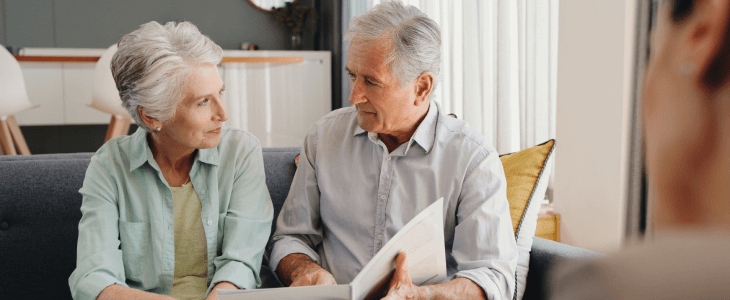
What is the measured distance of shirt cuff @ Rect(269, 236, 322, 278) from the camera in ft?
4.03

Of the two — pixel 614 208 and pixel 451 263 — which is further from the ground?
pixel 614 208

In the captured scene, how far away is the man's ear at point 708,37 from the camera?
0.09 metres

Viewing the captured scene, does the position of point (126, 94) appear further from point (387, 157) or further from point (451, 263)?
point (451, 263)

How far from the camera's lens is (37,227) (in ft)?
4.59

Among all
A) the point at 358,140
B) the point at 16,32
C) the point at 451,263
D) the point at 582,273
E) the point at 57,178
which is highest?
the point at 16,32

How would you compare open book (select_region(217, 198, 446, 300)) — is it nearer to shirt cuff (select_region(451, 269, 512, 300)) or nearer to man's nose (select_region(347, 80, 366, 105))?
shirt cuff (select_region(451, 269, 512, 300))

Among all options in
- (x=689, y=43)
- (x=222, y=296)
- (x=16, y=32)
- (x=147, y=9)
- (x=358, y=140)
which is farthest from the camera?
(x=147, y=9)

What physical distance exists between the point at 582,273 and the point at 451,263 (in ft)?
3.68

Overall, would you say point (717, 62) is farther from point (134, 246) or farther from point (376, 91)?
point (134, 246)

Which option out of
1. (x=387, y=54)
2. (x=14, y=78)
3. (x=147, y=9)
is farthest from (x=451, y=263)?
(x=147, y=9)

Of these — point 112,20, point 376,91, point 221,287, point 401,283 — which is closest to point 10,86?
point 112,20

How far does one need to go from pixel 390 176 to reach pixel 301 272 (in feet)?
0.94

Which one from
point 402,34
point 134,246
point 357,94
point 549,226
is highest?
point 402,34

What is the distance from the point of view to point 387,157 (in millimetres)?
1235
